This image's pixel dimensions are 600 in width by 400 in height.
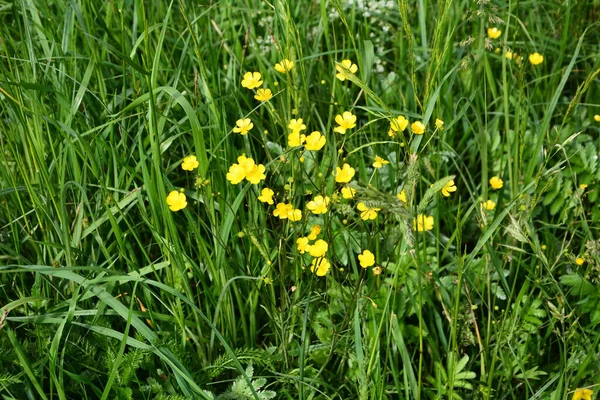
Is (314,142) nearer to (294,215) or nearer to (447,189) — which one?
(294,215)

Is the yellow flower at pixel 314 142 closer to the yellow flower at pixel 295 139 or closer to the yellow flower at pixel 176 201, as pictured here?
the yellow flower at pixel 295 139

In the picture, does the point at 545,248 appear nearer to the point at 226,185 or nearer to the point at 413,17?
the point at 226,185

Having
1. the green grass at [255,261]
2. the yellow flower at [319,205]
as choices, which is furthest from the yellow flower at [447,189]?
the yellow flower at [319,205]

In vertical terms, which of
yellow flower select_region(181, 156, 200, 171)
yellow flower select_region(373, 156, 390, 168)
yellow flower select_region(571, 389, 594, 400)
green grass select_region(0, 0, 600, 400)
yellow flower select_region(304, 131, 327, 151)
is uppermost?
yellow flower select_region(304, 131, 327, 151)

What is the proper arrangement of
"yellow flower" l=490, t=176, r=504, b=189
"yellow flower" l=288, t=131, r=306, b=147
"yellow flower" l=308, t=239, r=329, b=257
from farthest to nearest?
"yellow flower" l=490, t=176, r=504, b=189, "yellow flower" l=288, t=131, r=306, b=147, "yellow flower" l=308, t=239, r=329, b=257

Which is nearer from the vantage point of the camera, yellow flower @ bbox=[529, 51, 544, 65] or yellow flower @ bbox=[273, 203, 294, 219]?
yellow flower @ bbox=[273, 203, 294, 219]

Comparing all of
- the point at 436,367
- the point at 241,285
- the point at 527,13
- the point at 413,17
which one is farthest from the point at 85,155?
the point at 527,13

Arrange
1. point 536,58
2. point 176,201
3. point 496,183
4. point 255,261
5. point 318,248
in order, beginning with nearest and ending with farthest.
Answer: point 318,248 → point 176,201 → point 255,261 → point 496,183 → point 536,58

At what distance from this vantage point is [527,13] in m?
3.04

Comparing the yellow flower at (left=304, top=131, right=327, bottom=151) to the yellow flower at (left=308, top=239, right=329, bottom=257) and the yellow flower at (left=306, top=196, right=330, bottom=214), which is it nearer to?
the yellow flower at (left=306, top=196, right=330, bottom=214)

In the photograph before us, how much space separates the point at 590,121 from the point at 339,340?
1.33m

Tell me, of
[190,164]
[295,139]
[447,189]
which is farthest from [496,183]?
[190,164]

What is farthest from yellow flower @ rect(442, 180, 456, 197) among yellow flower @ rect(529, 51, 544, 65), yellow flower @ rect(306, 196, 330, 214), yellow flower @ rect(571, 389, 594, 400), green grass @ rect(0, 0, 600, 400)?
yellow flower @ rect(529, 51, 544, 65)

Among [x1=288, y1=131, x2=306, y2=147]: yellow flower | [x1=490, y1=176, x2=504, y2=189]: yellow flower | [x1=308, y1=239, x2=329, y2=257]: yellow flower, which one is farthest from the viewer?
[x1=490, y1=176, x2=504, y2=189]: yellow flower
